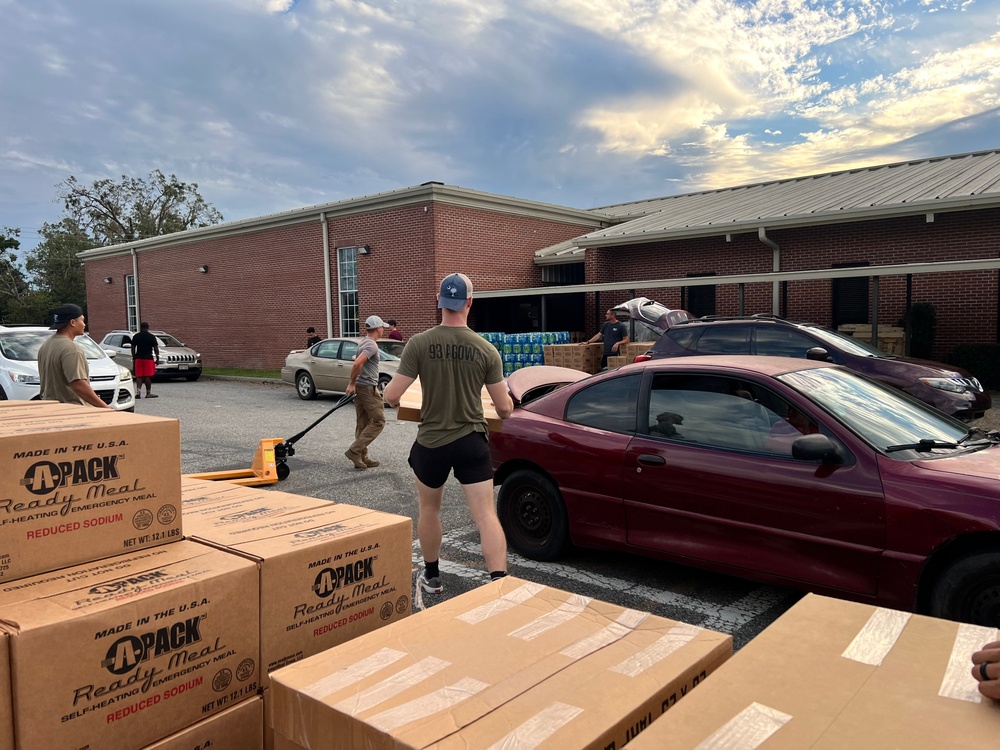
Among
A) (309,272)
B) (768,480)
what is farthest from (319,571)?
(309,272)

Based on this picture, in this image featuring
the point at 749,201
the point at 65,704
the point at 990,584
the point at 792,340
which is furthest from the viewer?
the point at 749,201

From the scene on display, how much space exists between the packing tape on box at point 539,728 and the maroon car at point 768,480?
9.05ft

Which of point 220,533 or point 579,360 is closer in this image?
point 220,533

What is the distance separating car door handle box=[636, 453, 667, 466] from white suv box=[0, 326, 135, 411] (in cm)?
964

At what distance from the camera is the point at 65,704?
163cm

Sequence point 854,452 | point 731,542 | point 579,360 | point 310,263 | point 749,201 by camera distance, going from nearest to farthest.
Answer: point 854,452 < point 731,542 < point 579,360 < point 749,201 < point 310,263

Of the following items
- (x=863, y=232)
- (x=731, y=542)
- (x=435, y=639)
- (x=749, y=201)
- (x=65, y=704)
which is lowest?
A: (x=731, y=542)

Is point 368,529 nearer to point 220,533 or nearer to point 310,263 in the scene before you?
point 220,533

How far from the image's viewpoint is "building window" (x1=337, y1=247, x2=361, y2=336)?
2236cm

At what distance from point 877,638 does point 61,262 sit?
204ft

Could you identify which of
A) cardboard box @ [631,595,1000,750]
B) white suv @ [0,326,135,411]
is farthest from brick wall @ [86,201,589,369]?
cardboard box @ [631,595,1000,750]

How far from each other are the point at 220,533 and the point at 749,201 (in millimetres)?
20560

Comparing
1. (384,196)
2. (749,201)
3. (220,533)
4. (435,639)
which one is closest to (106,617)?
(220,533)

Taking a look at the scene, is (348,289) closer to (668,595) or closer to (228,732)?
(668,595)
